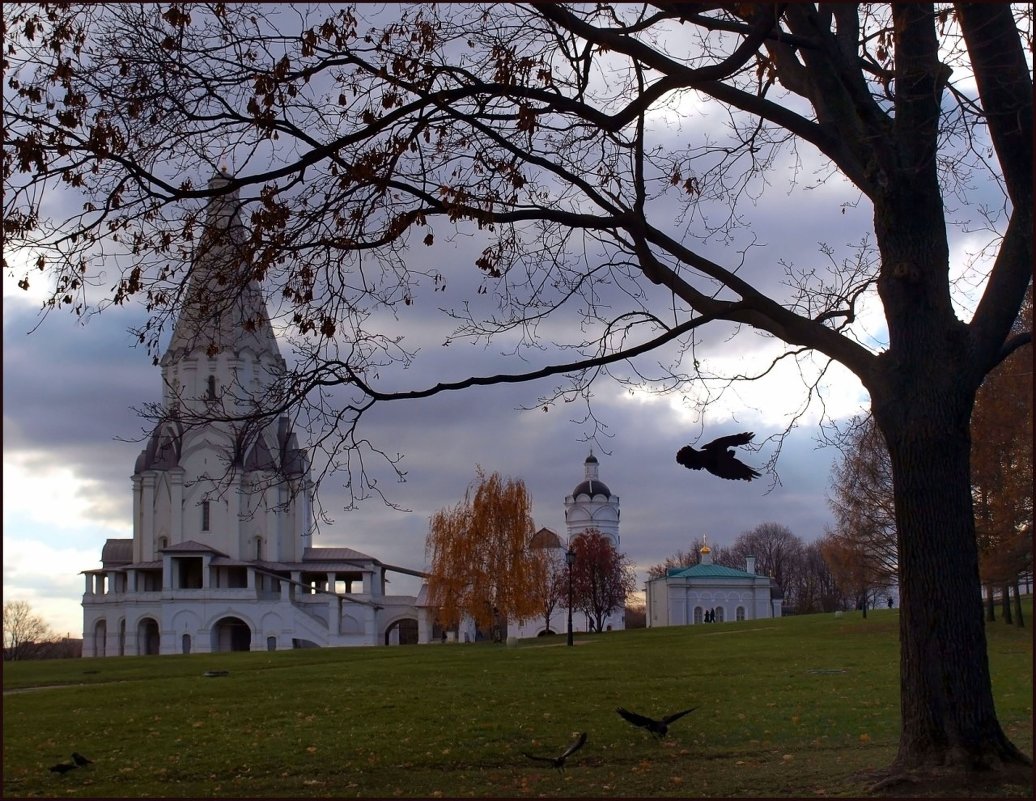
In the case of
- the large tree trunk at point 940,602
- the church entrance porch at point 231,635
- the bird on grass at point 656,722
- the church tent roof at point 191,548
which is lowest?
the church entrance porch at point 231,635

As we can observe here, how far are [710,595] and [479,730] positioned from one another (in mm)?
93761

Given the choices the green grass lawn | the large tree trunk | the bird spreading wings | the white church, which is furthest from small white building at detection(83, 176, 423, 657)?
the large tree trunk

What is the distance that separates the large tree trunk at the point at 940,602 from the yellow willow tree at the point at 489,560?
131ft

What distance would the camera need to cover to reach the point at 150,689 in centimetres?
2423

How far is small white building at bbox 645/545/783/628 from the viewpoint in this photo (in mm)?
105438

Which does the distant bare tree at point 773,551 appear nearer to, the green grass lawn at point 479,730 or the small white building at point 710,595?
the small white building at point 710,595

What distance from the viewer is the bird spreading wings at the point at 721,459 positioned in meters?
11.0

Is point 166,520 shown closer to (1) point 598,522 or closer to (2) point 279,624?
(2) point 279,624

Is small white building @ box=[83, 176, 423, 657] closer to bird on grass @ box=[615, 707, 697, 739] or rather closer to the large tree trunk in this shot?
bird on grass @ box=[615, 707, 697, 739]

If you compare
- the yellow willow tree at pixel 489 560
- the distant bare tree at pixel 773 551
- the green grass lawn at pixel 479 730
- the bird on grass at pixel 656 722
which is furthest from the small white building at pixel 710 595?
the bird on grass at pixel 656 722

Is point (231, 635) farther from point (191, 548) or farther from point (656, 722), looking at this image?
point (656, 722)

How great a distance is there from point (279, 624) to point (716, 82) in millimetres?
70985

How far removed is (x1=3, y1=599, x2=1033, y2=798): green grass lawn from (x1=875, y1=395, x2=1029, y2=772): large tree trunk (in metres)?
0.60

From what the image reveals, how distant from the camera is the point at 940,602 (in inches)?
393
